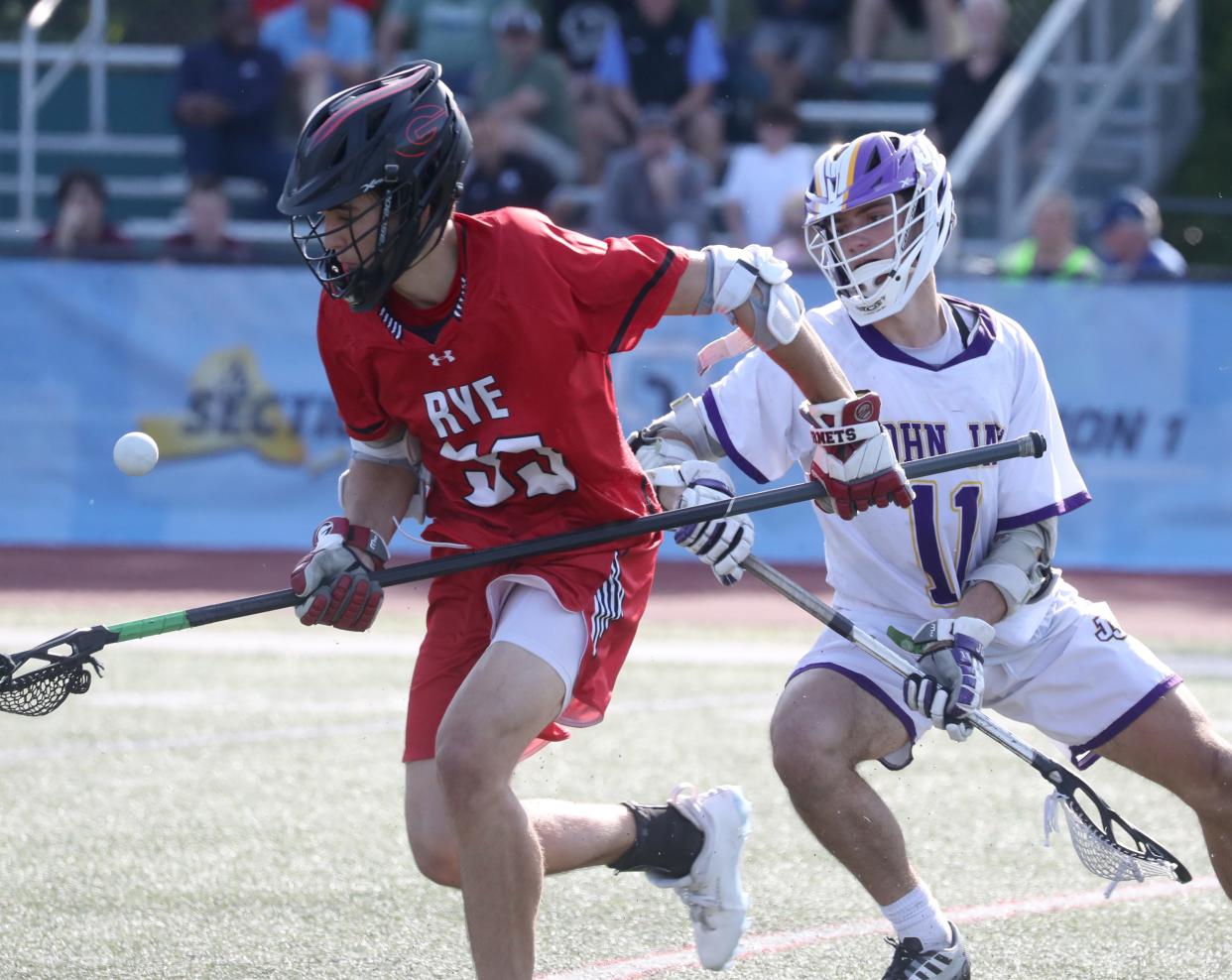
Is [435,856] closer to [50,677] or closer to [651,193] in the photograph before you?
[50,677]

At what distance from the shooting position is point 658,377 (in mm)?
10781

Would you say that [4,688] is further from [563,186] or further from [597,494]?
[563,186]

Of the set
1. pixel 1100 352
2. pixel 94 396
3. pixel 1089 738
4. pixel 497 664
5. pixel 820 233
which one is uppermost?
pixel 820 233

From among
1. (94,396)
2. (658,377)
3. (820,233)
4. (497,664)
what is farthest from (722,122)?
(497,664)

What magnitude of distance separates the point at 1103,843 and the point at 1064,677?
1.34 ft

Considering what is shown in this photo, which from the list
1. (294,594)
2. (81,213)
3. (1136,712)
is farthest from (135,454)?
(81,213)

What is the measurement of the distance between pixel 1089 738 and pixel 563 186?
29.9 ft

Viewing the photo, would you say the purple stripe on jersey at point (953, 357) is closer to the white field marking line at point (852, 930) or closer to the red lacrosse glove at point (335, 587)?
the red lacrosse glove at point (335, 587)

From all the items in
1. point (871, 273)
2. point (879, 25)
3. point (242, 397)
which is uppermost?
point (871, 273)

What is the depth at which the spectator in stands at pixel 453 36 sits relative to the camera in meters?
13.4

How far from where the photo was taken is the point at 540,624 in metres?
3.98

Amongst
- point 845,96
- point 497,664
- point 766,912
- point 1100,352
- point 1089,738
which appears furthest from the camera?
point 845,96

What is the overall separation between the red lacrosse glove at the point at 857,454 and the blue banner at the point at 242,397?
21.6 feet

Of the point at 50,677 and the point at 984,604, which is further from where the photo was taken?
the point at 984,604
